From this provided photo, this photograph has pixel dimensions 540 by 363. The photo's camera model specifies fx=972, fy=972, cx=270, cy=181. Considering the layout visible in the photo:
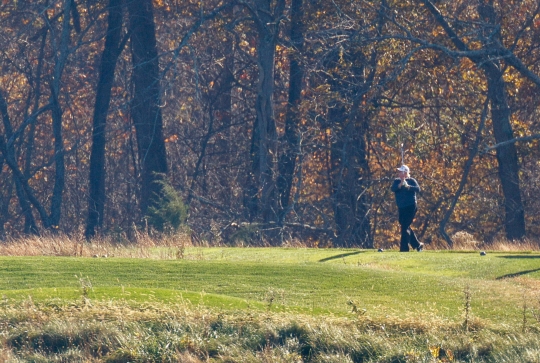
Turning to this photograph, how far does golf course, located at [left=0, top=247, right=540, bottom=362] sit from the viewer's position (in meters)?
9.95

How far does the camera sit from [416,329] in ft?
33.2

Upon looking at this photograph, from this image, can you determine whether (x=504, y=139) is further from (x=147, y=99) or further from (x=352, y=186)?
(x=147, y=99)

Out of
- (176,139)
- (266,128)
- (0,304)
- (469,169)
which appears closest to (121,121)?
(176,139)

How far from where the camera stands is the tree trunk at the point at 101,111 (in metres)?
32.2

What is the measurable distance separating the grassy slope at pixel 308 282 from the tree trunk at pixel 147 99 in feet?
50.8

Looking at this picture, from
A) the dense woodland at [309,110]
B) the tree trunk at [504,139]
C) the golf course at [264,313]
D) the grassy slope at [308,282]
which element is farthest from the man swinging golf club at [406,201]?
the tree trunk at [504,139]

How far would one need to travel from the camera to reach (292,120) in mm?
31984

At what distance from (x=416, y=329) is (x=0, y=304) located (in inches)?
188

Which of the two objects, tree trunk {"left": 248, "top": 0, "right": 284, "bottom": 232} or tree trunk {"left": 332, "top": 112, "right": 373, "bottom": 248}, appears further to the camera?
tree trunk {"left": 332, "top": 112, "right": 373, "bottom": 248}

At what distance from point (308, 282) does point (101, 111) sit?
69.3 ft

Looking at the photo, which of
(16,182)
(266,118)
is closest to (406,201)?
(266,118)

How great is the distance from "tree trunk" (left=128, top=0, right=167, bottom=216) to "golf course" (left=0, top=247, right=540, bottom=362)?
17102mm

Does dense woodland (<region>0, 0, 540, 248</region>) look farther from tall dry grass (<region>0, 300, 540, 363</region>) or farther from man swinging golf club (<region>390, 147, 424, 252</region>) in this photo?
tall dry grass (<region>0, 300, 540, 363</region>)

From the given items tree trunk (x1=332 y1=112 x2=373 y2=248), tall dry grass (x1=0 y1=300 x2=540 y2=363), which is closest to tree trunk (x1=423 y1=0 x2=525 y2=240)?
tree trunk (x1=332 y1=112 x2=373 y2=248)
